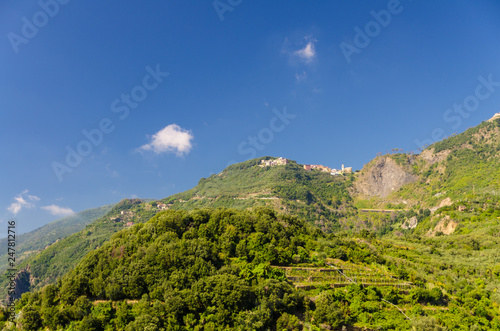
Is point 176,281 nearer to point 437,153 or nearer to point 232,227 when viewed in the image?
point 232,227

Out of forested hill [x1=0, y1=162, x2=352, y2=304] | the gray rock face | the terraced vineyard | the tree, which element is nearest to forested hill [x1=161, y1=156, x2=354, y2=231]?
forested hill [x1=0, y1=162, x2=352, y2=304]

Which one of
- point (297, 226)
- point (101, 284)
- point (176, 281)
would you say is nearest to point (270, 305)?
point (176, 281)

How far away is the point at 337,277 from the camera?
39.2 metres

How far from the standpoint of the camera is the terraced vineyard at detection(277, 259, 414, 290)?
37.2 meters

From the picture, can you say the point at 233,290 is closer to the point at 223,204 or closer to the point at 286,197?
the point at 223,204

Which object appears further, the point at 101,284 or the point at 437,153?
the point at 437,153

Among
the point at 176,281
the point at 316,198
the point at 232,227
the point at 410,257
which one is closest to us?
the point at 176,281

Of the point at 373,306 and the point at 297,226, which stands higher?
the point at 297,226

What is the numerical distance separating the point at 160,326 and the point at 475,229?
87735 millimetres

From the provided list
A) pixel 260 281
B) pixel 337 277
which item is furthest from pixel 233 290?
pixel 337 277

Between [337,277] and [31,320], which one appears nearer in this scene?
[31,320]

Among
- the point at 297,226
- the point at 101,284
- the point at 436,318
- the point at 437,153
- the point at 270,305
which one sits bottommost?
the point at 436,318

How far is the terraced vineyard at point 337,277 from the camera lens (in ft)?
122

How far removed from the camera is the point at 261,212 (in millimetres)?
55750
